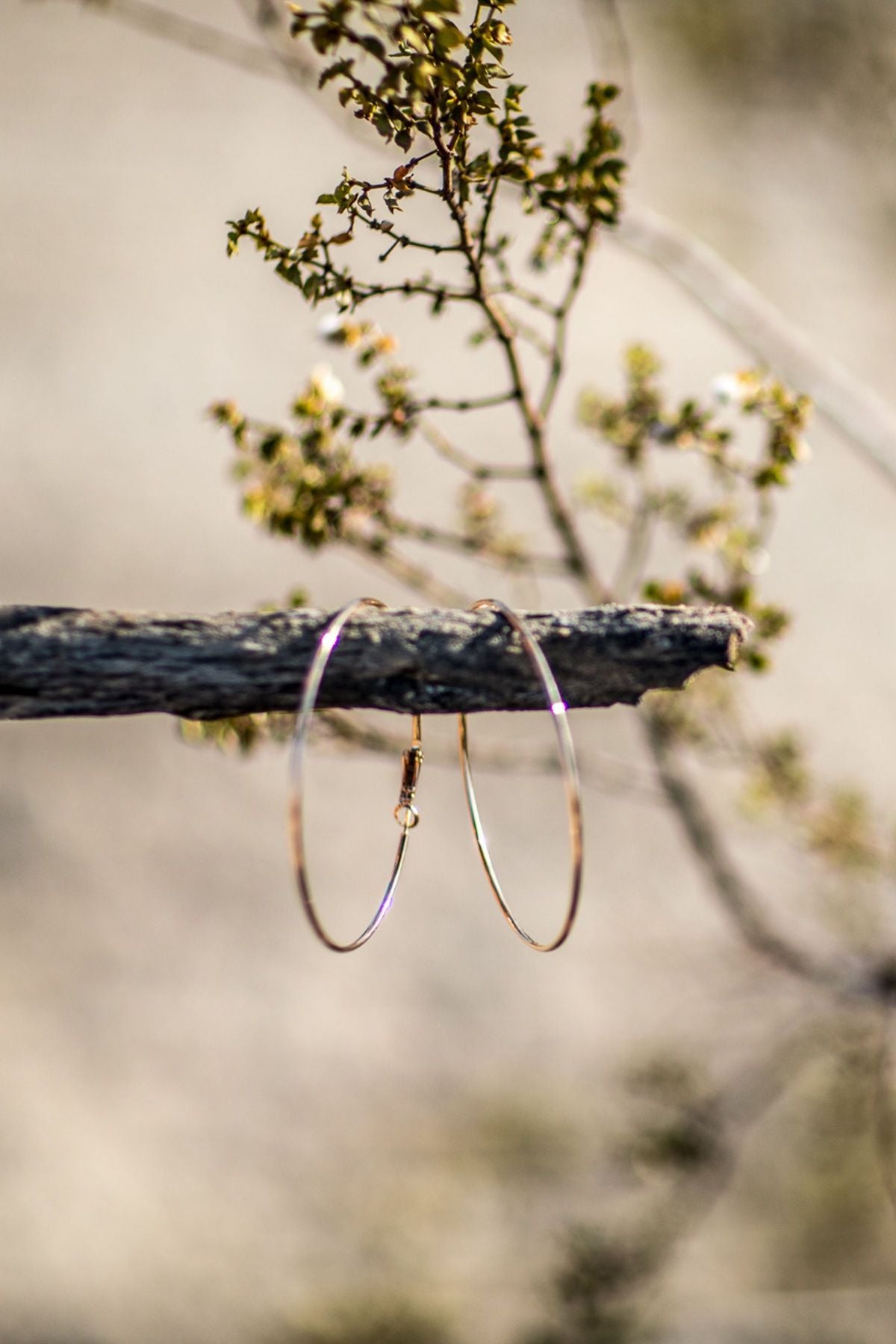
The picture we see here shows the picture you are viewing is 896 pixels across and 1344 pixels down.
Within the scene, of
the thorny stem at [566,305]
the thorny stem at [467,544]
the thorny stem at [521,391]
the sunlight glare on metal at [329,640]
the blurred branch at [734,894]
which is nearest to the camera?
the sunlight glare on metal at [329,640]

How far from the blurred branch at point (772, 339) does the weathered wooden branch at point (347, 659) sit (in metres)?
1.03

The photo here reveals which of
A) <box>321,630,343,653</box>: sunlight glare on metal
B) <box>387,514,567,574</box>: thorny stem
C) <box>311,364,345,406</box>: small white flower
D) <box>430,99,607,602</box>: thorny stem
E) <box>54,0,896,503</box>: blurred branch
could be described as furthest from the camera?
<box>54,0,896,503</box>: blurred branch

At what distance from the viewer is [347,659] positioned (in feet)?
2.23

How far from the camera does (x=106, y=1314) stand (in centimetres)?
225

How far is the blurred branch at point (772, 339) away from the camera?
1519 millimetres

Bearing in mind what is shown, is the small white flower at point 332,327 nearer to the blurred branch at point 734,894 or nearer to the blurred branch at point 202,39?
the blurred branch at point 202,39

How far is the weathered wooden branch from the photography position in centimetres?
66

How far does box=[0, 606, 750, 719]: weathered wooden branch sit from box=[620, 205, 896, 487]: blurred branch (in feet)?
3.39

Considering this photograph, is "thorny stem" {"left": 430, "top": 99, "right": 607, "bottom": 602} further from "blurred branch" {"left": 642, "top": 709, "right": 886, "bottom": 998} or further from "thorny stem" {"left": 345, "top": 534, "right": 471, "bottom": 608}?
"blurred branch" {"left": 642, "top": 709, "right": 886, "bottom": 998}

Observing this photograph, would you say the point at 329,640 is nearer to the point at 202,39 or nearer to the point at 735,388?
the point at 735,388

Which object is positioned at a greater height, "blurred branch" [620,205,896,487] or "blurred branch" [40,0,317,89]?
"blurred branch" [40,0,317,89]

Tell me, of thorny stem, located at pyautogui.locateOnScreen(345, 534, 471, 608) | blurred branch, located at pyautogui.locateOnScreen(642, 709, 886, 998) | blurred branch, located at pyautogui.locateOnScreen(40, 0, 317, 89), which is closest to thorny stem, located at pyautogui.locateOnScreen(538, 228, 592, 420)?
thorny stem, located at pyautogui.locateOnScreen(345, 534, 471, 608)

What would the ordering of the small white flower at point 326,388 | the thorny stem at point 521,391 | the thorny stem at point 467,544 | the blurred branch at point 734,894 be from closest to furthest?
the thorny stem at point 521,391 < the small white flower at point 326,388 < the thorny stem at point 467,544 < the blurred branch at point 734,894

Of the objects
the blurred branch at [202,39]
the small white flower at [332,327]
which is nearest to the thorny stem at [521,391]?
the small white flower at [332,327]
